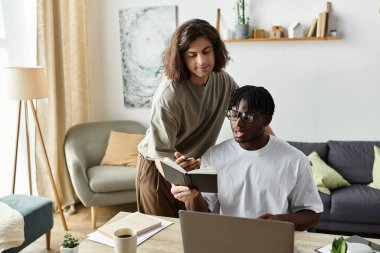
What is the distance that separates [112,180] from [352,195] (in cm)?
177

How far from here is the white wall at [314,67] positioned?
10.6 feet

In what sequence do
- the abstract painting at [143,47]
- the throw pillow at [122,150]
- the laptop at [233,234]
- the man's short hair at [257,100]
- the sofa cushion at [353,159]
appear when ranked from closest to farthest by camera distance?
1. the laptop at [233,234]
2. the man's short hair at [257,100]
3. the sofa cushion at [353,159]
4. the throw pillow at [122,150]
5. the abstract painting at [143,47]

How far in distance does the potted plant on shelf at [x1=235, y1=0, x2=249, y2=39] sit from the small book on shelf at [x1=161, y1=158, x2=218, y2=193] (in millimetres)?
2132

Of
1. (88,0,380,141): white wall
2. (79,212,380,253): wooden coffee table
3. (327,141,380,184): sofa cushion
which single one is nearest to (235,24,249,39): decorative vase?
(88,0,380,141): white wall

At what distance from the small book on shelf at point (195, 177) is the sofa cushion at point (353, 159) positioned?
6.85 ft

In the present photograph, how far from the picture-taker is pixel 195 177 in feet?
4.38

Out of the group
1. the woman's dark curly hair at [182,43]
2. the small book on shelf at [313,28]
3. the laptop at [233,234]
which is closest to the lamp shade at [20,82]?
the woman's dark curly hair at [182,43]

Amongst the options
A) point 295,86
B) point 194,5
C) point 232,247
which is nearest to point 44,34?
point 194,5

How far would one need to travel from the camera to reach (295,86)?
3.42m

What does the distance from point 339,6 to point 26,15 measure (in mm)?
2526

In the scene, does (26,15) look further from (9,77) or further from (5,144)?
(5,144)

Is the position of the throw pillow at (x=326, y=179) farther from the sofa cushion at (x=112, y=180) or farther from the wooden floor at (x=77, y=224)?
the wooden floor at (x=77, y=224)

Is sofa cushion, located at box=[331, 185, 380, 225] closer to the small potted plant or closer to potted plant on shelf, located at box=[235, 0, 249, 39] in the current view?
potted plant on shelf, located at box=[235, 0, 249, 39]

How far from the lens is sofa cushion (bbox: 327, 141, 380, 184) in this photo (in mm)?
3088
